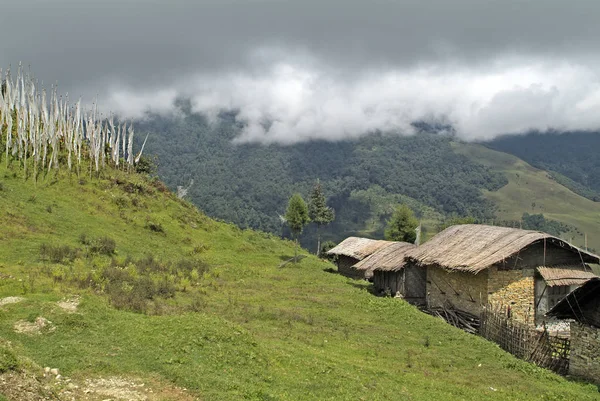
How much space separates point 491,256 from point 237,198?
6663 inches

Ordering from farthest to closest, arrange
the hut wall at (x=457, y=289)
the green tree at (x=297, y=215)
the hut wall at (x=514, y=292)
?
1. the green tree at (x=297, y=215)
2. the hut wall at (x=457, y=289)
3. the hut wall at (x=514, y=292)

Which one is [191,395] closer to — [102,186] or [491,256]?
[491,256]

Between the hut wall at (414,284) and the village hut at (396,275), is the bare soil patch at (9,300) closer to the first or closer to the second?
the village hut at (396,275)

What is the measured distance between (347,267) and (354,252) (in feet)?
7.48

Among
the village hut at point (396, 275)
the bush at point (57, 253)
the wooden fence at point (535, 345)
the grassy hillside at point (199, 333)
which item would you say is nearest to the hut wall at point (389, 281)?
the village hut at point (396, 275)

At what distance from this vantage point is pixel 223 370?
12812 mm

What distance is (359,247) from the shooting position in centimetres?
4469

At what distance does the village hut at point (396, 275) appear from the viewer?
30609 millimetres

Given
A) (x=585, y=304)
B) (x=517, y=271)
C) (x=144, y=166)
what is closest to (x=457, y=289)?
(x=517, y=271)

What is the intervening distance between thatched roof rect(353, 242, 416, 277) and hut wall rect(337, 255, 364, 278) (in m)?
5.86

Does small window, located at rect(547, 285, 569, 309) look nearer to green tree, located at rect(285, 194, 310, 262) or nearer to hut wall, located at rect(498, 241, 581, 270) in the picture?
hut wall, located at rect(498, 241, 581, 270)

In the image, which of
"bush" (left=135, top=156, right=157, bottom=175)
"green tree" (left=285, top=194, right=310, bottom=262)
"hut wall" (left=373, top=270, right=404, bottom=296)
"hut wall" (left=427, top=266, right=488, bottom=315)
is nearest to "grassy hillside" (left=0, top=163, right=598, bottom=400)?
"hut wall" (left=373, top=270, right=404, bottom=296)

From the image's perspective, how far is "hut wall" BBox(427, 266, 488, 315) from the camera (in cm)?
2423

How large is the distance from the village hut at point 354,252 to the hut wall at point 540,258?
56.8 feet
